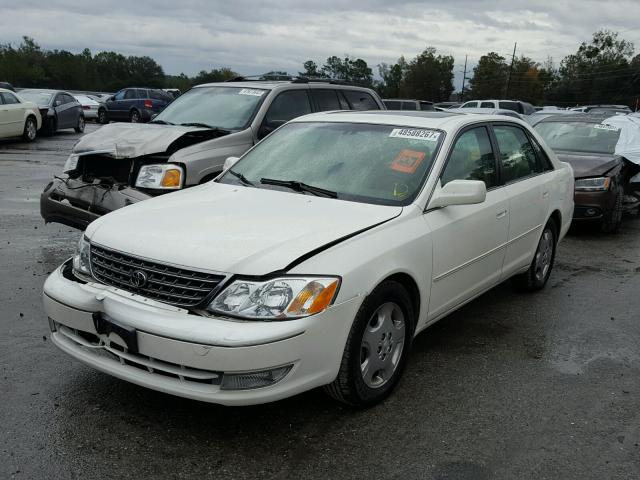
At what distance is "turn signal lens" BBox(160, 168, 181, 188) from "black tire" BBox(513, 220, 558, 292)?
134 inches

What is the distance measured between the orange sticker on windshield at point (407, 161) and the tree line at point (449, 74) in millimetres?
76161

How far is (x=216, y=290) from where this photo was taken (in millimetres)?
3154

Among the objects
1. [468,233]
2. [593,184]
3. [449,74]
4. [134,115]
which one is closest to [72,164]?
[468,233]

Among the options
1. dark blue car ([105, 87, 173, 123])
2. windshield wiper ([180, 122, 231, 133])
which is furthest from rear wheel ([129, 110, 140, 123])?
windshield wiper ([180, 122, 231, 133])

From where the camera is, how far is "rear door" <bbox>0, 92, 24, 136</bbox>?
17828 mm

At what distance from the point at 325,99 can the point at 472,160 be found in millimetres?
4192

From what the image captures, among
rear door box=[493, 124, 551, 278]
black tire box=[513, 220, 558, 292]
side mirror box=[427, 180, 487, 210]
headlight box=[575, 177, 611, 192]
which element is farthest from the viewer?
headlight box=[575, 177, 611, 192]

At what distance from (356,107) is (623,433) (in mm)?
6289

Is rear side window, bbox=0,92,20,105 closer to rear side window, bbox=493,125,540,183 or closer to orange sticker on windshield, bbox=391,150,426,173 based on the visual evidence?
rear side window, bbox=493,125,540,183

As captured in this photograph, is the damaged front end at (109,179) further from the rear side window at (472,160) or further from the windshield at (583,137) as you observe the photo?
the windshield at (583,137)

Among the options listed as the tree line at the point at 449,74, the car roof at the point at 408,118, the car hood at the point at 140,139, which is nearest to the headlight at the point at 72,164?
the car hood at the point at 140,139

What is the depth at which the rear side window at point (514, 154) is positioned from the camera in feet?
17.2

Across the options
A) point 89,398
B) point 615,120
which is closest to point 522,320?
point 89,398

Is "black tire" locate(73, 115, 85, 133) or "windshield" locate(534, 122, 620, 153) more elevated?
"windshield" locate(534, 122, 620, 153)
